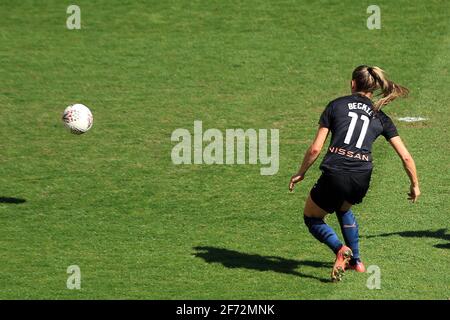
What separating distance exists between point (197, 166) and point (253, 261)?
3.69 m

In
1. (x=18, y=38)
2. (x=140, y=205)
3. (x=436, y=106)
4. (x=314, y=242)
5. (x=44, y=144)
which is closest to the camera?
(x=314, y=242)

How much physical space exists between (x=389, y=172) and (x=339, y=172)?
4.25 m

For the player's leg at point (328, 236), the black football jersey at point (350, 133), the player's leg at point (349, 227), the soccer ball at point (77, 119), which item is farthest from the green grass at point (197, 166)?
the black football jersey at point (350, 133)

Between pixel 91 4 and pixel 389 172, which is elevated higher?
pixel 91 4

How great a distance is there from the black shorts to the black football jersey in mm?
66

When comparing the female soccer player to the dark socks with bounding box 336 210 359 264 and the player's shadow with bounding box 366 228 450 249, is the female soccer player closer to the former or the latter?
the dark socks with bounding box 336 210 359 264

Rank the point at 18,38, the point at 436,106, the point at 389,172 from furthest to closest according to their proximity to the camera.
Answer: the point at 18,38 → the point at 436,106 → the point at 389,172

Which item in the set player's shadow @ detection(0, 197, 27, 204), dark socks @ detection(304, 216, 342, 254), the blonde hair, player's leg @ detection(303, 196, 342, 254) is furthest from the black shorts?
player's shadow @ detection(0, 197, 27, 204)

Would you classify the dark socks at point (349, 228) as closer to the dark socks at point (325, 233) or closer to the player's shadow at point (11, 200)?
the dark socks at point (325, 233)

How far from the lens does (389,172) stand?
576 inches

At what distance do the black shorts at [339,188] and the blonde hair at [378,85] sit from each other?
2.57 feet
